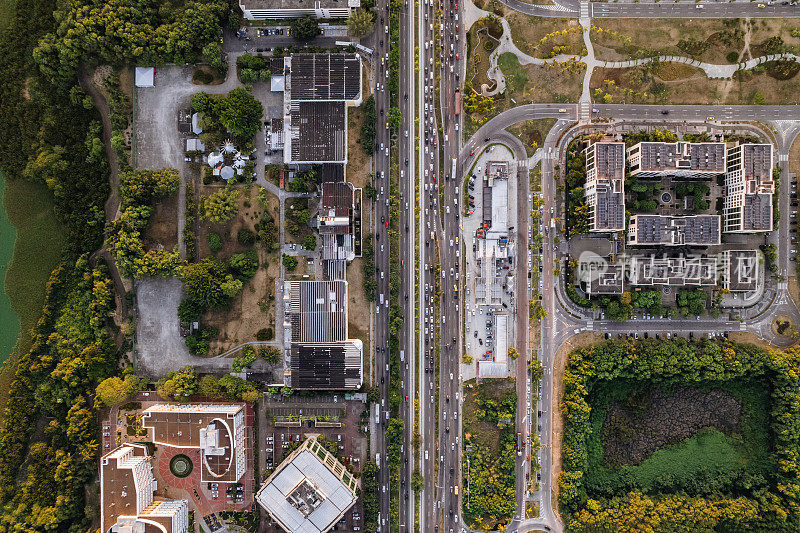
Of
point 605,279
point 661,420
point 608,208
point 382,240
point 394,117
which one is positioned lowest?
point 661,420

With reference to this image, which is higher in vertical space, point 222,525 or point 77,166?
point 77,166

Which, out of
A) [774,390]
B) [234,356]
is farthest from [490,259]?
[774,390]

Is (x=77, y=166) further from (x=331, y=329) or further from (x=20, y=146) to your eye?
(x=331, y=329)

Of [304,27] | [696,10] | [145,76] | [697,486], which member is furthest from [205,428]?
[696,10]

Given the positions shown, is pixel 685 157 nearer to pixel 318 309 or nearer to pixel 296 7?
pixel 318 309

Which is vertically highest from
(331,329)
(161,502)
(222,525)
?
(331,329)

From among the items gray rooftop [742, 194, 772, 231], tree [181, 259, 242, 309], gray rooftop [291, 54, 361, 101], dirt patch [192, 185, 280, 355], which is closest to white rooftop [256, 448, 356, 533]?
dirt patch [192, 185, 280, 355]

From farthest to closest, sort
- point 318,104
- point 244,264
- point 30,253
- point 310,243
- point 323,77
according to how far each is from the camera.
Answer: point 30,253
point 244,264
point 310,243
point 318,104
point 323,77
